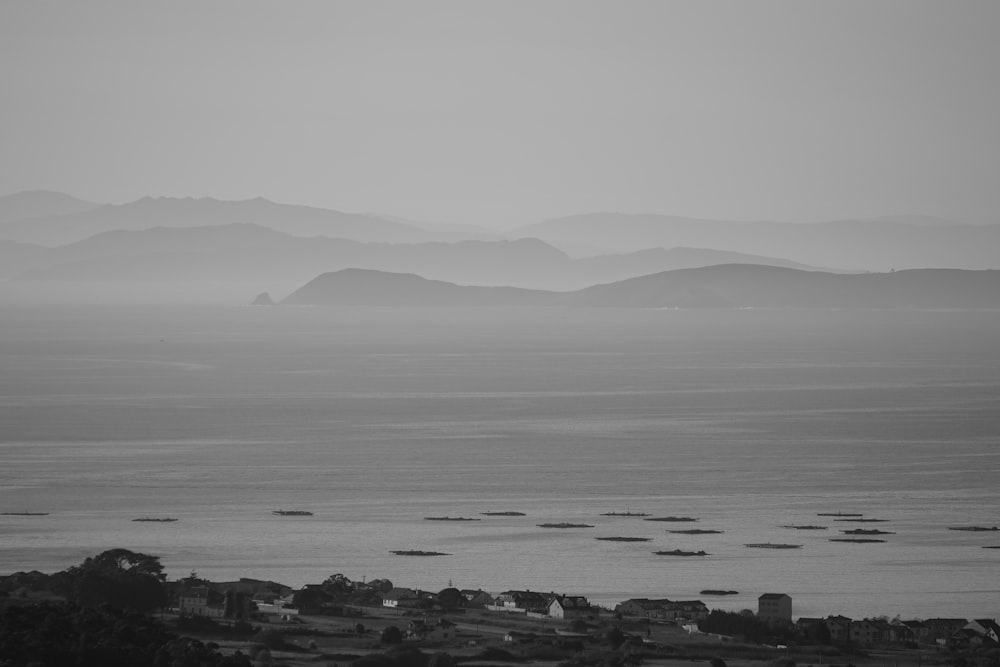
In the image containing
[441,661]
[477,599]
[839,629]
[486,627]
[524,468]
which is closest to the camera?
[441,661]

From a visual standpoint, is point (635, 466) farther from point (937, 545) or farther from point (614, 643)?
point (614, 643)

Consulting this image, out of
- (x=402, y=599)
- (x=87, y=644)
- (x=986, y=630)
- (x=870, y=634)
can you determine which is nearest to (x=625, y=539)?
(x=402, y=599)

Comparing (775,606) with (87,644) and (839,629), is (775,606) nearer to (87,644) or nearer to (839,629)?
(839,629)

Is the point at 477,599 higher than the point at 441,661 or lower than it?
higher

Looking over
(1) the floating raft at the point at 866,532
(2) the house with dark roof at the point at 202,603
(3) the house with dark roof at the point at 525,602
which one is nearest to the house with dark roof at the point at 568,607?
(3) the house with dark roof at the point at 525,602

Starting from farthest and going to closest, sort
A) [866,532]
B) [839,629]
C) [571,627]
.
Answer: [866,532]
[571,627]
[839,629]

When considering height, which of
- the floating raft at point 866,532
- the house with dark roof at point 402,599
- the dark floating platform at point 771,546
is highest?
the floating raft at point 866,532

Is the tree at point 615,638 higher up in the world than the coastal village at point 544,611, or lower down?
lower down

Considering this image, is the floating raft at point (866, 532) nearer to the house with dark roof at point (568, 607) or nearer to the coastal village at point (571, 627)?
the coastal village at point (571, 627)
